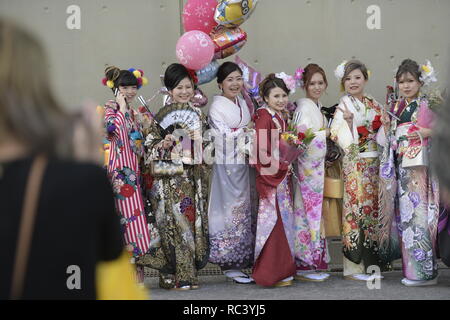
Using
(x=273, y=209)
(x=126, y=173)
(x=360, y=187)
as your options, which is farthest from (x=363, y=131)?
(x=126, y=173)

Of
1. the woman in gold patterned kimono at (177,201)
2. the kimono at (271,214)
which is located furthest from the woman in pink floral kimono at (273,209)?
the woman in gold patterned kimono at (177,201)

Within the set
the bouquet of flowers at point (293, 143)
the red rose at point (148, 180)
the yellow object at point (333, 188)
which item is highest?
the bouquet of flowers at point (293, 143)

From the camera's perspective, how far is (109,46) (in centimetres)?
644

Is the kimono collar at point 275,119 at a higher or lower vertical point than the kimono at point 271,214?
higher

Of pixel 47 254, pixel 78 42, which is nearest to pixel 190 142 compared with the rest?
pixel 78 42

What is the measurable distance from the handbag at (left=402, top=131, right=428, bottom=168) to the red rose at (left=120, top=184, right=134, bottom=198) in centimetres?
208

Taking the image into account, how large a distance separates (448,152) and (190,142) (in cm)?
401

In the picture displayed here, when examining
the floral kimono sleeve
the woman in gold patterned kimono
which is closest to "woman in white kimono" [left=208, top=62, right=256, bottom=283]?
the woman in gold patterned kimono

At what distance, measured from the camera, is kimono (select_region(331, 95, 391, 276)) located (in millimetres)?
5547

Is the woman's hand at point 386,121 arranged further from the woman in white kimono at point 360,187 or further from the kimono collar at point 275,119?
the kimono collar at point 275,119

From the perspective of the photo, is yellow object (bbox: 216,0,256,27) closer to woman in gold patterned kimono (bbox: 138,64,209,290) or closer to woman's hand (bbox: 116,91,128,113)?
woman in gold patterned kimono (bbox: 138,64,209,290)

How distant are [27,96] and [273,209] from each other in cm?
400

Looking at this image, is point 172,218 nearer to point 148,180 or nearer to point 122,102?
point 148,180

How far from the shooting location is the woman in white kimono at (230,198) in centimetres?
553
